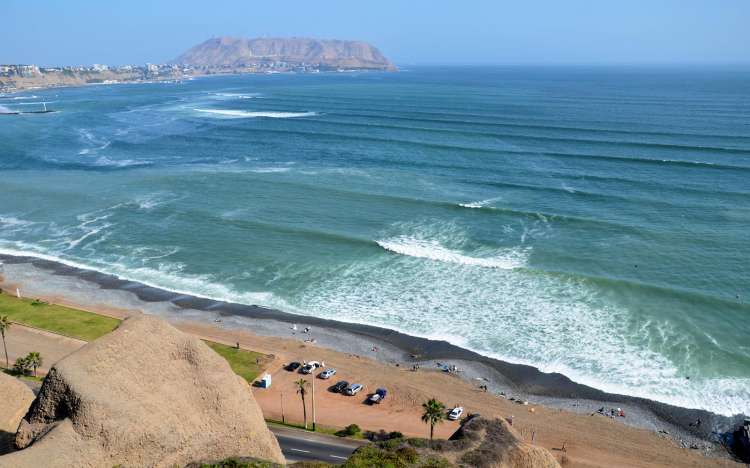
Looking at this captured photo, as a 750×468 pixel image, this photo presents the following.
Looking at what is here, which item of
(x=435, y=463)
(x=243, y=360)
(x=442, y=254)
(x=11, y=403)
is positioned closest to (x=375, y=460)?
(x=435, y=463)

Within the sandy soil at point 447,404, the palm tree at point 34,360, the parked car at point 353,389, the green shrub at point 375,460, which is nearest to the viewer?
the green shrub at point 375,460

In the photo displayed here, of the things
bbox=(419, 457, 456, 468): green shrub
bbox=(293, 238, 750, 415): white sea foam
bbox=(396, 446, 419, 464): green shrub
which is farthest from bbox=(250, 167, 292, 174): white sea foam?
bbox=(419, 457, 456, 468): green shrub

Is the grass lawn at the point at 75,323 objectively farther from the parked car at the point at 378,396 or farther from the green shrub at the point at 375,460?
the green shrub at the point at 375,460

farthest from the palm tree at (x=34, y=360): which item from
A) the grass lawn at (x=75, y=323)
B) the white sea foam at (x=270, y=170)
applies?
the white sea foam at (x=270, y=170)

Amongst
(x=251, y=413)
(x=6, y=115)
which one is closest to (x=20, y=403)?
(x=251, y=413)

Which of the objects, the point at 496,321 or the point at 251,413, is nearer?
the point at 251,413

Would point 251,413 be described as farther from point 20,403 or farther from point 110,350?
point 20,403

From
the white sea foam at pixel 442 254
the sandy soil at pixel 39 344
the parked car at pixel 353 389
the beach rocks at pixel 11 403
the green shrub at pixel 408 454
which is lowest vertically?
the parked car at pixel 353 389

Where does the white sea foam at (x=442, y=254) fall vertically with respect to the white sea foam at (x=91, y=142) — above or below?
below
